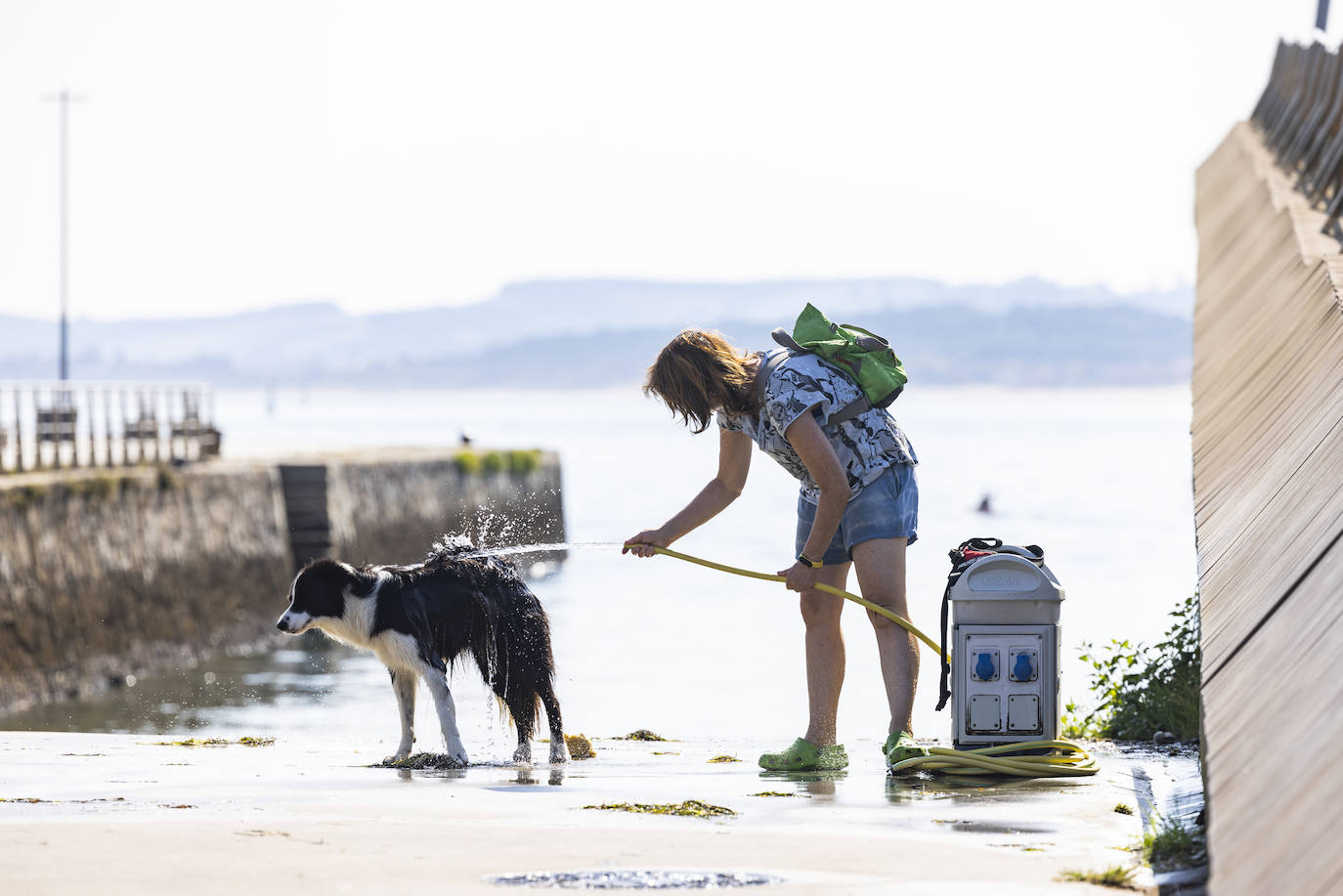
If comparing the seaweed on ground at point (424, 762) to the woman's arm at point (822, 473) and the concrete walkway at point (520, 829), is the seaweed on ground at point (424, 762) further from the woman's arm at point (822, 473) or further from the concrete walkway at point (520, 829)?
the woman's arm at point (822, 473)

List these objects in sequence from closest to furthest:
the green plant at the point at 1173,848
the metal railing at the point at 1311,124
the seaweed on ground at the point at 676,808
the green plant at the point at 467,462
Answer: the green plant at the point at 1173,848, the seaweed on ground at the point at 676,808, the metal railing at the point at 1311,124, the green plant at the point at 467,462

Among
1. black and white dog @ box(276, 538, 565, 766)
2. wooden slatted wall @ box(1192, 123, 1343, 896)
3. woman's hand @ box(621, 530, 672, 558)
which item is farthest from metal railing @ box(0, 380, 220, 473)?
wooden slatted wall @ box(1192, 123, 1343, 896)

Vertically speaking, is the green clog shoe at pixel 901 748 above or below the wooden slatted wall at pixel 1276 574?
below

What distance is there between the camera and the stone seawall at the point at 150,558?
18031mm

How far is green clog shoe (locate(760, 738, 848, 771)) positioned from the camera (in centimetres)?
656

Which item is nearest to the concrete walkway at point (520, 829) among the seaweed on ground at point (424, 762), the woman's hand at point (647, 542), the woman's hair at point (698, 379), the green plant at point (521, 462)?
the seaweed on ground at point (424, 762)

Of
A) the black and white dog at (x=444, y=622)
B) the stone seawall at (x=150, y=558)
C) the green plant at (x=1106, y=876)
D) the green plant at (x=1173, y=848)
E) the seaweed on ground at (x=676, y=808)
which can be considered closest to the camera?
the green plant at (x=1106, y=876)

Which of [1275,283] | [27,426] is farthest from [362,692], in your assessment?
[1275,283]

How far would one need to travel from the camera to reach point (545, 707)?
731 cm

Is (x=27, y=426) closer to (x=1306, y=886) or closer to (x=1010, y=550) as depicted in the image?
(x=1010, y=550)

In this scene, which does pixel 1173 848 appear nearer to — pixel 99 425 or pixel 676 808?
pixel 676 808

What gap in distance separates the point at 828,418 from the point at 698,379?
20.1 inches

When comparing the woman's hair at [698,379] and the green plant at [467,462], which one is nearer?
the woman's hair at [698,379]

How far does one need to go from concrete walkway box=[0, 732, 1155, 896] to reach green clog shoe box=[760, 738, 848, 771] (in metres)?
0.12
